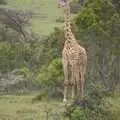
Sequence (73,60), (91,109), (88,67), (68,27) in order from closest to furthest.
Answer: (91,109) < (73,60) < (68,27) < (88,67)

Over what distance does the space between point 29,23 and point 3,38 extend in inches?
89.9

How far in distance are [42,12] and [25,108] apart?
39.3 ft

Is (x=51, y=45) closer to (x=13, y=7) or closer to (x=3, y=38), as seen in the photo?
(x=3, y=38)

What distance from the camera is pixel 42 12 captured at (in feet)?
82.4

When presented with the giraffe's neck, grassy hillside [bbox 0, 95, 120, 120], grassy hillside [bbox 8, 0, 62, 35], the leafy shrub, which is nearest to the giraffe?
the giraffe's neck

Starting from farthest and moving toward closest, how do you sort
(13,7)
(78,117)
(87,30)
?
(13,7) → (87,30) → (78,117)

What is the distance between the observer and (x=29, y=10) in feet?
80.6

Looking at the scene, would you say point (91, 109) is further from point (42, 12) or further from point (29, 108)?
point (42, 12)

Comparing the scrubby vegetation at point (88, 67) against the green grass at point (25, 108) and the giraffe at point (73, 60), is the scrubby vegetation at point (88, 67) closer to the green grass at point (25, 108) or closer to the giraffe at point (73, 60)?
the green grass at point (25, 108)

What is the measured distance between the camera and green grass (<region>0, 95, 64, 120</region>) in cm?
1178

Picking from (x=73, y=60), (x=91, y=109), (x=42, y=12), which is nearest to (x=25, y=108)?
(x=73, y=60)

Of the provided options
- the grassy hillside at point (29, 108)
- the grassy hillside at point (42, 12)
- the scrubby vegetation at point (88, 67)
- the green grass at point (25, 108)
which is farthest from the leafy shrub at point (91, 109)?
the grassy hillside at point (42, 12)

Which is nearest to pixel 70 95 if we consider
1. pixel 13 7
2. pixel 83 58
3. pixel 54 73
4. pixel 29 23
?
pixel 83 58

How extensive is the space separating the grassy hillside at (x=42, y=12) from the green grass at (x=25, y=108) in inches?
279
